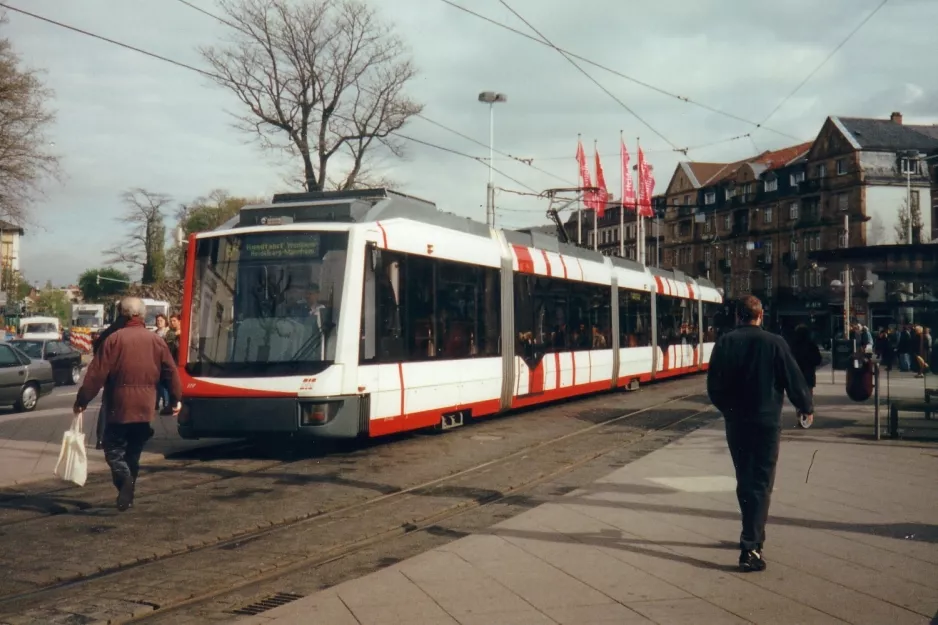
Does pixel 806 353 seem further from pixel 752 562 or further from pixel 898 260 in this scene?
pixel 752 562

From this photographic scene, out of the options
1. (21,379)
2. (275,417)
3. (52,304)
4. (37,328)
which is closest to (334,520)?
(275,417)

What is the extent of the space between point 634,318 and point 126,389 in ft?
55.4

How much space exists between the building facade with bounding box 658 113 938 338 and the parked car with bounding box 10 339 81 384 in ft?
122

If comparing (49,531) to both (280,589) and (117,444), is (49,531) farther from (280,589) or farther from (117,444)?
(280,589)

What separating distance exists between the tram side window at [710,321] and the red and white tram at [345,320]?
17.0 meters

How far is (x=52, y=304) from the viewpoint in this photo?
142 metres

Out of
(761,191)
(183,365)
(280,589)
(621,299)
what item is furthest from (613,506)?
(761,191)

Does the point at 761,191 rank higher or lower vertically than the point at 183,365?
higher

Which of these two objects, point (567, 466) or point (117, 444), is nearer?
point (117, 444)

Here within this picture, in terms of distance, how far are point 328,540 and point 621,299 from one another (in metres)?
16.0

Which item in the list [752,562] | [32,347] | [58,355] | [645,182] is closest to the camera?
[752,562]

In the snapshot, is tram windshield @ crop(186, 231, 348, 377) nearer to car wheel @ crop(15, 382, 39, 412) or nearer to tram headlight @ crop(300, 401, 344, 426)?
tram headlight @ crop(300, 401, 344, 426)

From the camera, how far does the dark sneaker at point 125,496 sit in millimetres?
8158

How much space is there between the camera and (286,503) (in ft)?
28.7
